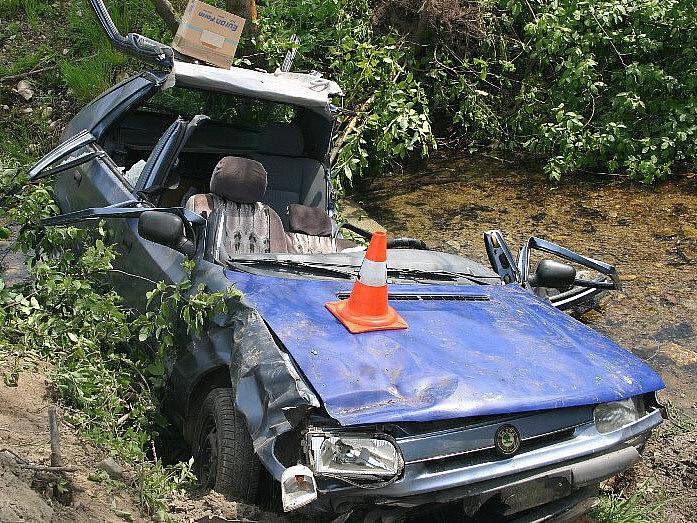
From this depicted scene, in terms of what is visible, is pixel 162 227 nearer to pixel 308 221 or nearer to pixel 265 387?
pixel 265 387

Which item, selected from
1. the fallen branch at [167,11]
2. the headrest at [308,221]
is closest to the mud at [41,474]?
the headrest at [308,221]

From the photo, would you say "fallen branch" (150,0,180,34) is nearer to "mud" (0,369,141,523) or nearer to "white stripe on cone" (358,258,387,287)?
"mud" (0,369,141,523)

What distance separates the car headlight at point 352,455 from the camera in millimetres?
2857

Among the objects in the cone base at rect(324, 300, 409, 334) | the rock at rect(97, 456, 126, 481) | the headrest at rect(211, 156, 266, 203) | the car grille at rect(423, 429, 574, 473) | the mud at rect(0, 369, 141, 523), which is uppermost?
the headrest at rect(211, 156, 266, 203)

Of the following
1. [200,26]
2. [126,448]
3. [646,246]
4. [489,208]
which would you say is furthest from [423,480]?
[489,208]

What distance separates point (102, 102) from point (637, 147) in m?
6.37

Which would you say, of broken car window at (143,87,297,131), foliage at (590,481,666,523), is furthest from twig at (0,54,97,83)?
foliage at (590,481,666,523)

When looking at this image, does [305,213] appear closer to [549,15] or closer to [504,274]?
[504,274]

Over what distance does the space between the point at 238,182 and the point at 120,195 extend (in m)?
0.79

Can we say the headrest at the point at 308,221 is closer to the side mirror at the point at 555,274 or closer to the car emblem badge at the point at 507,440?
the side mirror at the point at 555,274

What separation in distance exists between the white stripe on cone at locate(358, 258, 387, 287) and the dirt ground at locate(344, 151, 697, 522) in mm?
1804

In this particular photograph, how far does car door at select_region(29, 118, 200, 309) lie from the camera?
443 centimetres

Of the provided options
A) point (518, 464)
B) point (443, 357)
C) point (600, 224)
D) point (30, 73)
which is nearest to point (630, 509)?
point (518, 464)

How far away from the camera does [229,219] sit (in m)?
4.50
